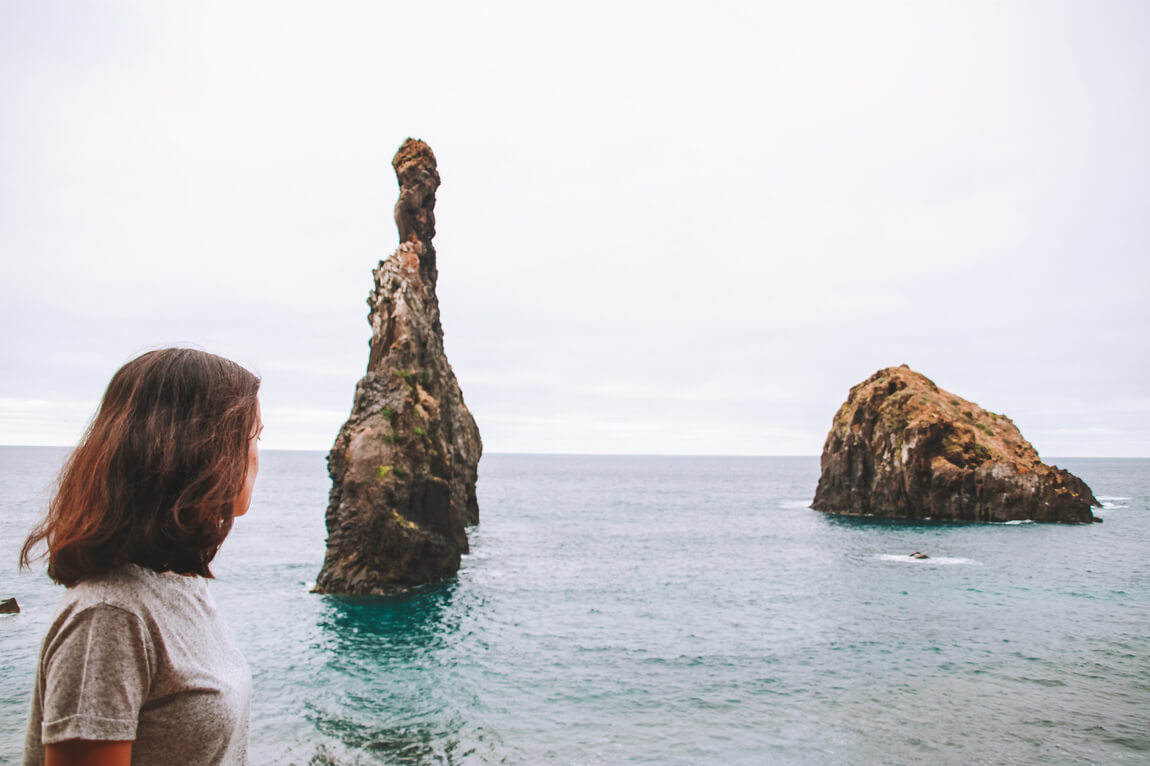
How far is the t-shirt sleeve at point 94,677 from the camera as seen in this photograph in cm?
206

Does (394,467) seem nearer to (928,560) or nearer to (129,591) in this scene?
(129,591)

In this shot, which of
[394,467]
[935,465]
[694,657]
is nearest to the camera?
[694,657]

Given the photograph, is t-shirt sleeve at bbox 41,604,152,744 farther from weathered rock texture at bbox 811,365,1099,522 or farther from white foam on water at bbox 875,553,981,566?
weathered rock texture at bbox 811,365,1099,522

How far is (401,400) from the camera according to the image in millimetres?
37625

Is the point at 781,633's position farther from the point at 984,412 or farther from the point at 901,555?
the point at 984,412

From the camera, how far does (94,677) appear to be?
2121 millimetres

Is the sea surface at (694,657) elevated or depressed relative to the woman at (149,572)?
depressed

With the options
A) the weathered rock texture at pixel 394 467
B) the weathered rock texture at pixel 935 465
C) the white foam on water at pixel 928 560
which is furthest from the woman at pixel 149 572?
the weathered rock texture at pixel 935 465

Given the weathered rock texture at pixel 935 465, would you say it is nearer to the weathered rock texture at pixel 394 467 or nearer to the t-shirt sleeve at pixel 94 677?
the weathered rock texture at pixel 394 467

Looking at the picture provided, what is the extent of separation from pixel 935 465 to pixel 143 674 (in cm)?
8220

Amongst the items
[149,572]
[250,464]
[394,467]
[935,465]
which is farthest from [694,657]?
[935,465]

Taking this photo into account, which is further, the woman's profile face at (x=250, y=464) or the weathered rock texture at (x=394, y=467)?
the weathered rock texture at (x=394, y=467)

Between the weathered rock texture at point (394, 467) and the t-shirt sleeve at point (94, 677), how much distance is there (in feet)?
111

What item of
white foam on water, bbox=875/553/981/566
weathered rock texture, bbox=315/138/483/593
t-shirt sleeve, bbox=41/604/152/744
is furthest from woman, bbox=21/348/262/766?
white foam on water, bbox=875/553/981/566
